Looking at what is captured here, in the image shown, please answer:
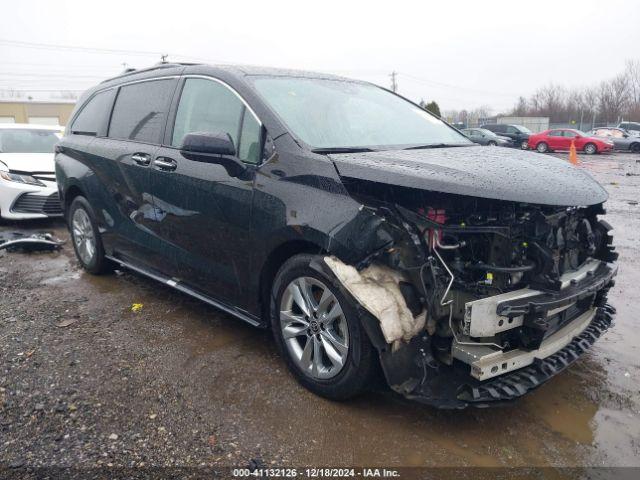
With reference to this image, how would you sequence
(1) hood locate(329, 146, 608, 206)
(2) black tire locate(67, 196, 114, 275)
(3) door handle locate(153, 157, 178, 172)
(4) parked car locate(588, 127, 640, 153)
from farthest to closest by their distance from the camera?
(4) parked car locate(588, 127, 640, 153) → (2) black tire locate(67, 196, 114, 275) → (3) door handle locate(153, 157, 178, 172) → (1) hood locate(329, 146, 608, 206)

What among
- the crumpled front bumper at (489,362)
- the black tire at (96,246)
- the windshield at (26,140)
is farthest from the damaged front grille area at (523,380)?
the windshield at (26,140)

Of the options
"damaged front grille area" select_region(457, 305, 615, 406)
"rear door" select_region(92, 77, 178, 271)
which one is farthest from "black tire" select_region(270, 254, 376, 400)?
"rear door" select_region(92, 77, 178, 271)

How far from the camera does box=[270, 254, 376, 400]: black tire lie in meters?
2.69

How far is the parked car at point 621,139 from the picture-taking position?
26.2 m

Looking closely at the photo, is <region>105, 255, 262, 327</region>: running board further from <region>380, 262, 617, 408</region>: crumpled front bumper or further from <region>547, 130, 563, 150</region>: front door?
<region>547, 130, 563, 150</region>: front door

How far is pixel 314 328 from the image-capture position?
2.95 meters

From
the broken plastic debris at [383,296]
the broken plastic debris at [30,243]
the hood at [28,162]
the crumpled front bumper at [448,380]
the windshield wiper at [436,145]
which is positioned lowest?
A: the broken plastic debris at [30,243]

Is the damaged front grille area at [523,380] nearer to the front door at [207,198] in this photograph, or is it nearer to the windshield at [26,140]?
the front door at [207,198]

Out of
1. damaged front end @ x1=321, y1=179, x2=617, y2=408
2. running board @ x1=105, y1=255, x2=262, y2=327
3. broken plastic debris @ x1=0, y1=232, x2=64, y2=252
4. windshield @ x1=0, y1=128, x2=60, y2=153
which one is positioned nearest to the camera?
damaged front end @ x1=321, y1=179, x2=617, y2=408

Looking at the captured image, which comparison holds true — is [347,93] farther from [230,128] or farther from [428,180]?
[428,180]

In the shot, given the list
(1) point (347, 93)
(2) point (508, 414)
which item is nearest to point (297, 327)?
(2) point (508, 414)

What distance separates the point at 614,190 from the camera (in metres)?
11.5

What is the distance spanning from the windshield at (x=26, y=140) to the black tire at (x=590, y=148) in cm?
2454

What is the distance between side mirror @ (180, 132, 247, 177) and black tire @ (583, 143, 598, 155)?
87.3ft
